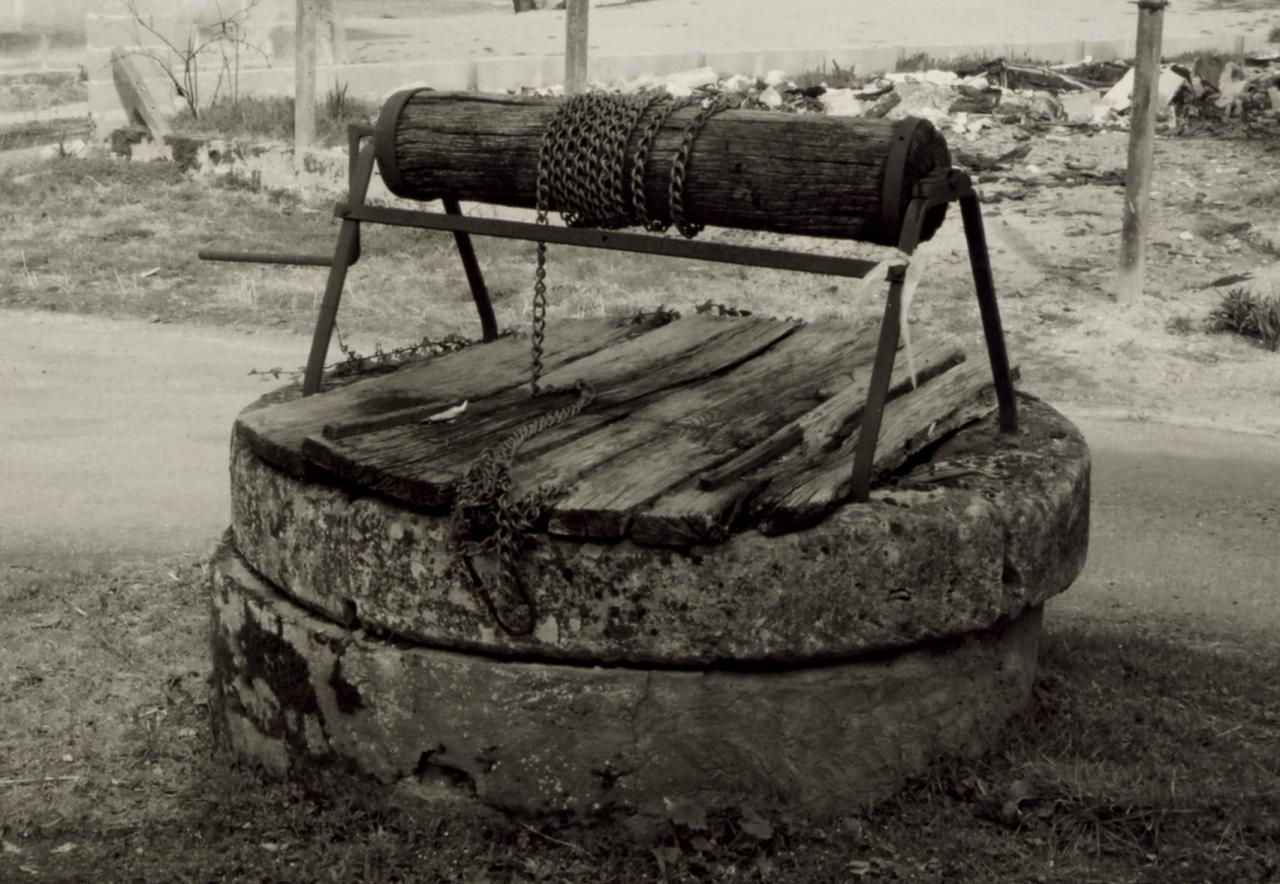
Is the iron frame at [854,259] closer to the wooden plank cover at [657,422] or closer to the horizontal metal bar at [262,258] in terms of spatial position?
the horizontal metal bar at [262,258]

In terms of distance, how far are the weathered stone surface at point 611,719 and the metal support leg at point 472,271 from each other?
3.19 ft

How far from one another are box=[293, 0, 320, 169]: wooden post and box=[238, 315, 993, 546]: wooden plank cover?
19.6 feet

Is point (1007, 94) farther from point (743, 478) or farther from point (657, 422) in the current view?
point (743, 478)

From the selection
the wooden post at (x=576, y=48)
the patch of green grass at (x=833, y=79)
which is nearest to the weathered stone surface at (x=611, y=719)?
the wooden post at (x=576, y=48)

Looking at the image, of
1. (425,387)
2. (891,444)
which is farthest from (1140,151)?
(425,387)

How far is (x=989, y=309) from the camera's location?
3475 millimetres

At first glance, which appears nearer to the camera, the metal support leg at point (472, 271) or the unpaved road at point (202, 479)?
the metal support leg at point (472, 271)

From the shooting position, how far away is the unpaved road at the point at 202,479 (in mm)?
5035

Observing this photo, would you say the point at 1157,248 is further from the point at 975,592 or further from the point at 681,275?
the point at 975,592

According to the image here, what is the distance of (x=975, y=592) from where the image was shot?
10.7 feet

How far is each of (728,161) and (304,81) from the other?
738 cm

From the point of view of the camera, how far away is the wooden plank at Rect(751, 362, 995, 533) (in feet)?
10.2

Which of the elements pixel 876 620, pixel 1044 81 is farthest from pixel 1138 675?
pixel 1044 81

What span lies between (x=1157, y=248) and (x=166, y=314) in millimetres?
5176
